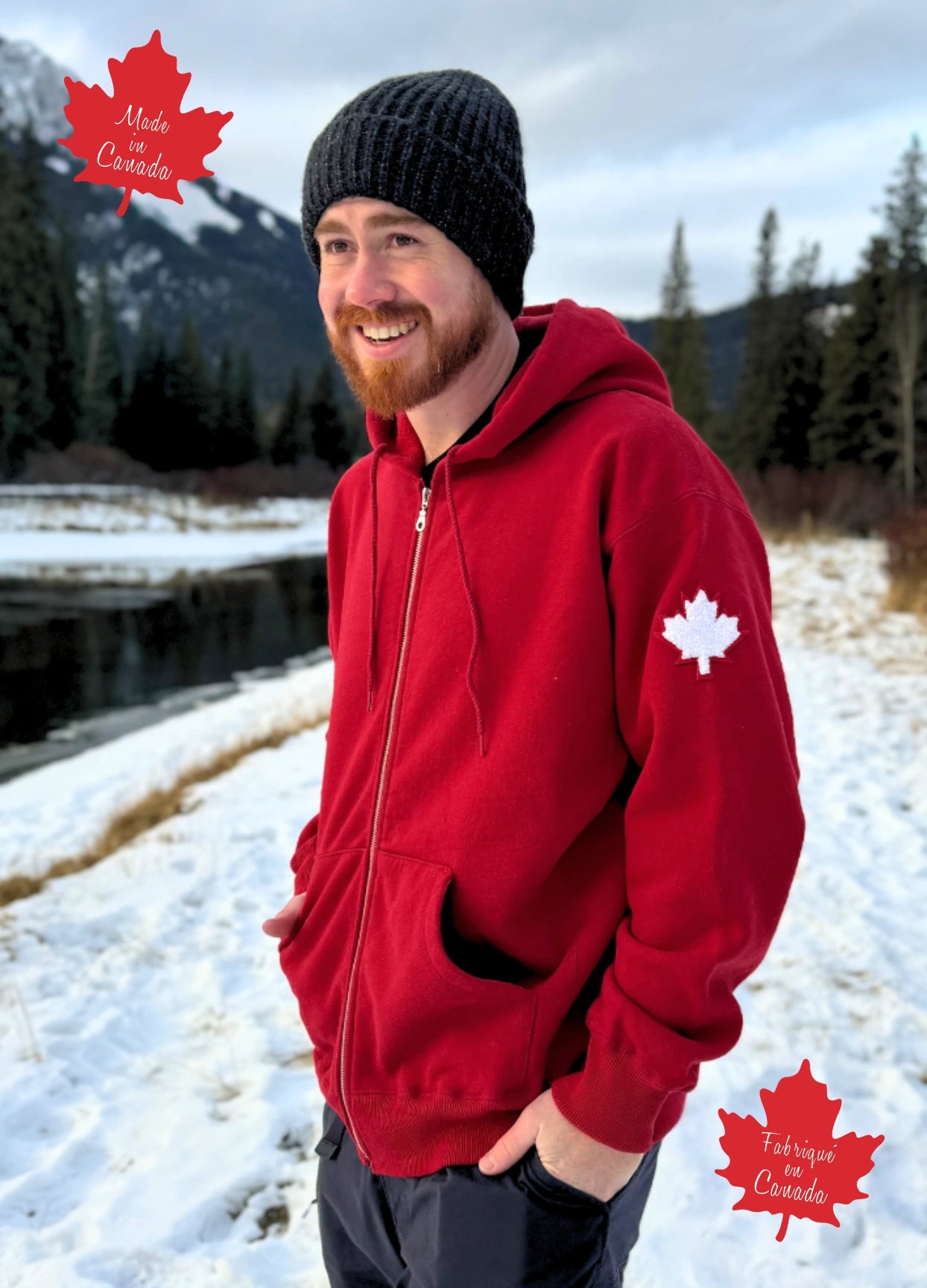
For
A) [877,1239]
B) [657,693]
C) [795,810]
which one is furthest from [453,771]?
[877,1239]

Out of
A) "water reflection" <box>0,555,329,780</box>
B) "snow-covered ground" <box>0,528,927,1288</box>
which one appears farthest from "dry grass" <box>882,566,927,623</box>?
"water reflection" <box>0,555,329,780</box>

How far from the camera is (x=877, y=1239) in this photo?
240 cm

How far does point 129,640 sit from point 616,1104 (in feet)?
46.8

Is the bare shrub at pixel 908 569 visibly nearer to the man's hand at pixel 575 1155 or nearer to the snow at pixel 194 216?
the man's hand at pixel 575 1155

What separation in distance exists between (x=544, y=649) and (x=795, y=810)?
1.39ft

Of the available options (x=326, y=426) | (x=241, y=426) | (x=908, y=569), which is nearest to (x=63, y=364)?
(x=241, y=426)

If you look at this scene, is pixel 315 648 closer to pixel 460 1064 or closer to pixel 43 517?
pixel 460 1064

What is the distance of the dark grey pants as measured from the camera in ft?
4.29

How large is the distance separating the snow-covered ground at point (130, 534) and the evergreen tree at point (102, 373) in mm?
15110

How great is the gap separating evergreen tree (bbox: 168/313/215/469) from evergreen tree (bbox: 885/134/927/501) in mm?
37201

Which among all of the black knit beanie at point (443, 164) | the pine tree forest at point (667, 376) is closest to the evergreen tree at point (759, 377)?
the pine tree forest at point (667, 376)

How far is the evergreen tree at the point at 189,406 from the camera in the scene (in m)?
52.2

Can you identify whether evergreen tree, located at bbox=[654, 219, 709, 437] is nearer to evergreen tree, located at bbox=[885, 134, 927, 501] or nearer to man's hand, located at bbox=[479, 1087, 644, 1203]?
evergreen tree, located at bbox=[885, 134, 927, 501]

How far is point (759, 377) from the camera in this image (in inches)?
1497
